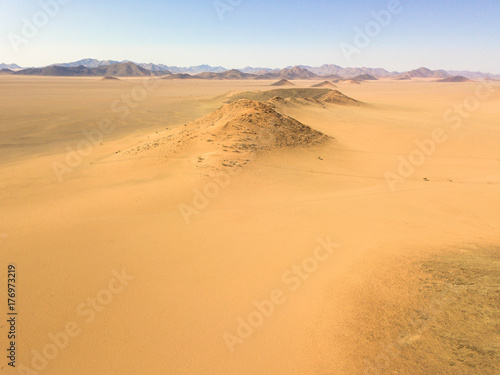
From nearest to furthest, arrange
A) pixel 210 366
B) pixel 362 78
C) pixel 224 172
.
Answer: pixel 210 366 → pixel 224 172 → pixel 362 78

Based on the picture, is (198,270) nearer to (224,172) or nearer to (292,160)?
(224,172)

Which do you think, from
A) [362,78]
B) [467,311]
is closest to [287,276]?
[467,311]

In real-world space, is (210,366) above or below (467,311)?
below

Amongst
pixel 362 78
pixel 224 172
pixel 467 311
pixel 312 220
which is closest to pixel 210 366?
pixel 467 311

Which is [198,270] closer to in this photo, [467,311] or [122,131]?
[467,311]

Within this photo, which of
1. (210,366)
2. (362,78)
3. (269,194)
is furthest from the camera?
(362,78)

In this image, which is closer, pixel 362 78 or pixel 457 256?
pixel 457 256
